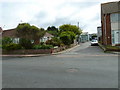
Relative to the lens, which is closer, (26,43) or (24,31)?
(24,31)

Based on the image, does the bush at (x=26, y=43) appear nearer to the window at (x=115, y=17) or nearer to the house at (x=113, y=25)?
the house at (x=113, y=25)

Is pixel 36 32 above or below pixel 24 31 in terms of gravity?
below

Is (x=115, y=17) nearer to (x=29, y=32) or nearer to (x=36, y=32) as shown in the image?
(x=36, y=32)

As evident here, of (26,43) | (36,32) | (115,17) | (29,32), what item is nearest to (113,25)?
(115,17)

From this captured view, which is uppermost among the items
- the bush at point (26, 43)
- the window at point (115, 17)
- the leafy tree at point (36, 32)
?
the window at point (115, 17)

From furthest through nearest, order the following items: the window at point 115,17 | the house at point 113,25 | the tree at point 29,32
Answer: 1. the house at point 113,25
2. the window at point 115,17
3. the tree at point 29,32

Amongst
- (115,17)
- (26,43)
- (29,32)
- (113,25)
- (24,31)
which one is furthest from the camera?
(113,25)

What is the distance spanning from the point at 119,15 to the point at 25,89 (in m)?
21.8

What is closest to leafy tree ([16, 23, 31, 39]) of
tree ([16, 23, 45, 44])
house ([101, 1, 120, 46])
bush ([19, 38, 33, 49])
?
tree ([16, 23, 45, 44])

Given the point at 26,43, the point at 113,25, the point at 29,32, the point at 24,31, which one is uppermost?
the point at 113,25

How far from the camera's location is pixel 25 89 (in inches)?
206

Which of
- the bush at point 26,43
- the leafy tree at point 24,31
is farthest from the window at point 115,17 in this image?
the bush at point 26,43

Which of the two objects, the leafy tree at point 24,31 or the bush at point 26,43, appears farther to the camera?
the bush at point 26,43

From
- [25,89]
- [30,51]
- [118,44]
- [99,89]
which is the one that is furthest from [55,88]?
[118,44]
